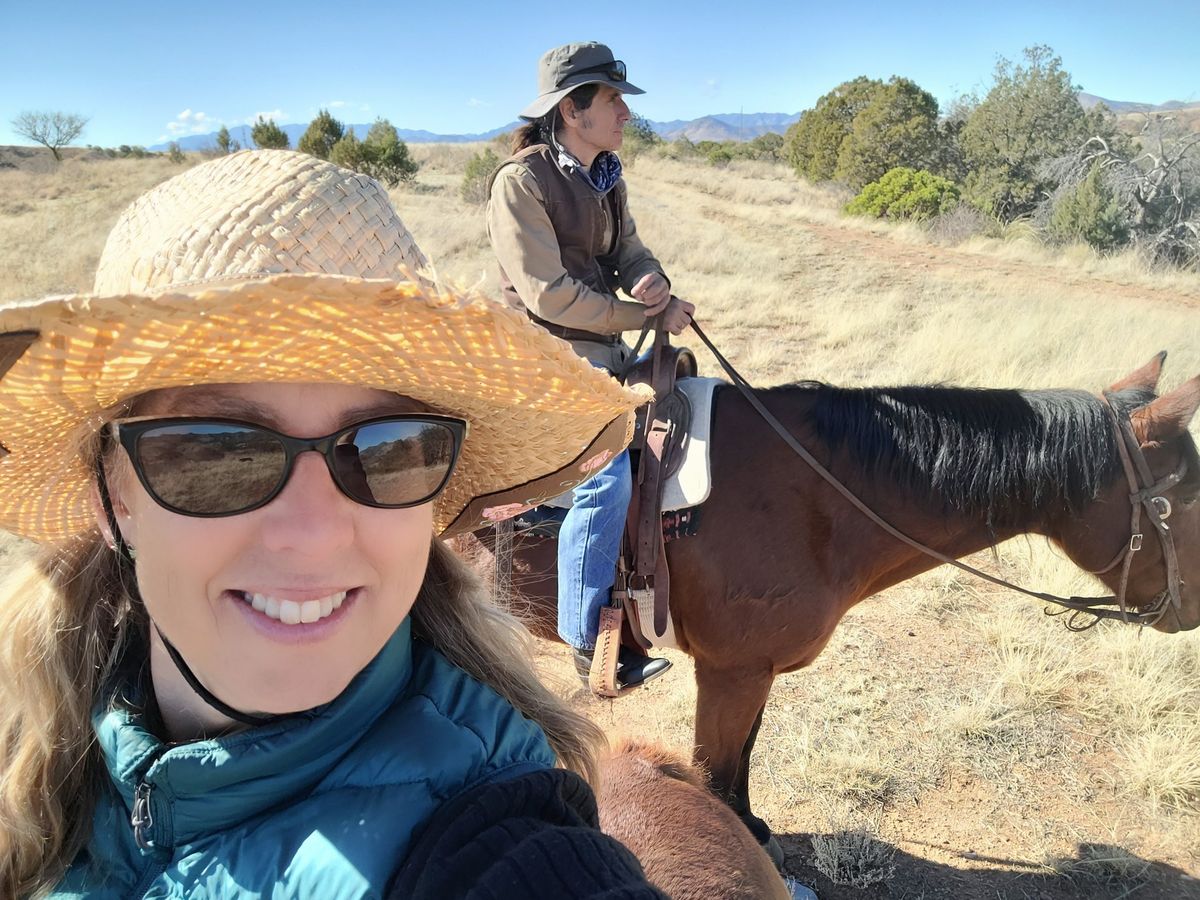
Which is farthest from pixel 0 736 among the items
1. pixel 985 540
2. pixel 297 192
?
pixel 985 540

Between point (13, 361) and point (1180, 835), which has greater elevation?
point (13, 361)

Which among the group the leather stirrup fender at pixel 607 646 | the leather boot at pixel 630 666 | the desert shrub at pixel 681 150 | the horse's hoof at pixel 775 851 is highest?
the desert shrub at pixel 681 150

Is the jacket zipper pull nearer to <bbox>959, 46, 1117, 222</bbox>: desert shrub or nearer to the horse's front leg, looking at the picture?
the horse's front leg

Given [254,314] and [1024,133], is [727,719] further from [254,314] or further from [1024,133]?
[1024,133]

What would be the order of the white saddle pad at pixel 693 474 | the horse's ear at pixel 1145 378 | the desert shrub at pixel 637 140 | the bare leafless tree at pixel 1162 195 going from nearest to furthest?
the white saddle pad at pixel 693 474 → the horse's ear at pixel 1145 378 → the bare leafless tree at pixel 1162 195 → the desert shrub at pixel 637 140

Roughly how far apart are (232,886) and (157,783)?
0.19 meters

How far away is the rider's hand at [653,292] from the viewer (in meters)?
2.68

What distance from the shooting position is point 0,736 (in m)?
1.11

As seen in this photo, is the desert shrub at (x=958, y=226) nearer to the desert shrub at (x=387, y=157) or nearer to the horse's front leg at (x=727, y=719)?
the horse's front leg at (x=727, y=719)

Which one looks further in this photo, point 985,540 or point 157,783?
point 985,540

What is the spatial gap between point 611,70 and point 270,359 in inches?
101

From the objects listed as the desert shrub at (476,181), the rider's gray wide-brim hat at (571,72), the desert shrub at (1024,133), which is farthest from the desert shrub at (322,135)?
the rider's gray wide-brim hat at (571,72)

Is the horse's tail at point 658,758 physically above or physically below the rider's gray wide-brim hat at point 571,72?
below

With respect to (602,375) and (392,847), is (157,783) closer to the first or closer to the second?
(392,847)
